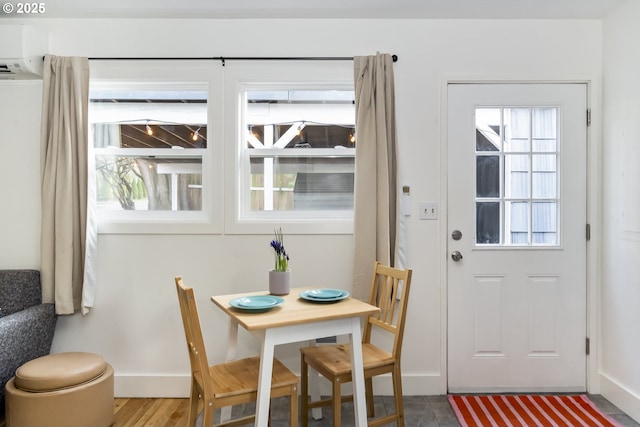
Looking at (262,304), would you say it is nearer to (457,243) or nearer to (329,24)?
(457,243)

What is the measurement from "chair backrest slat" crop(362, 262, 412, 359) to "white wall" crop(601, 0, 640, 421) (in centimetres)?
134

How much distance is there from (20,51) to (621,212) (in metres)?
3.71

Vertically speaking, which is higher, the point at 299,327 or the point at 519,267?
the point at 519,267

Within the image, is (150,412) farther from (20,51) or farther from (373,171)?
(20,51)

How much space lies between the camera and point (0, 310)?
2.17 m

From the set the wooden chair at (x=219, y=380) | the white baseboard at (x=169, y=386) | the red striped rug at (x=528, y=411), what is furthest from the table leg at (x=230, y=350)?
the red striped rug at (x=528, y=411)

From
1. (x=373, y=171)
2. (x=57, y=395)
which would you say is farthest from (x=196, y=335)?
(x=373, y=171)

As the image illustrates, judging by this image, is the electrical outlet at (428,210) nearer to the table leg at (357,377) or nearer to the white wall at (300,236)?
the white wall at (300,236)

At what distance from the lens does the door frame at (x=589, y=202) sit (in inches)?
96.5

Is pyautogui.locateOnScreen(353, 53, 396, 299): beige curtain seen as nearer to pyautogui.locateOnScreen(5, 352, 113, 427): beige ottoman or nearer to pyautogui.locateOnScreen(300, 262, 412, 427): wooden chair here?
pyautogui.locateOnScreen(300, 262, 412, 427): wooden chair

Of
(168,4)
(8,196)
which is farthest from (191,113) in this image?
(8,196)

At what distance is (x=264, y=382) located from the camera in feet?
5.27

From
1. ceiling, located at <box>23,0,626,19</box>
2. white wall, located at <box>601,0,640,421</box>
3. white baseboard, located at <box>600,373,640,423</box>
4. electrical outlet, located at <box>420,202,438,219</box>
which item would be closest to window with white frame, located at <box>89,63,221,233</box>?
ceiling, located at <box>23,0,626,19</box>

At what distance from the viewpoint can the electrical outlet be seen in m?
2.47
